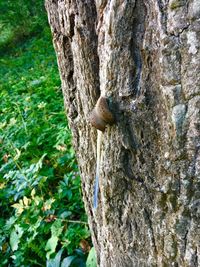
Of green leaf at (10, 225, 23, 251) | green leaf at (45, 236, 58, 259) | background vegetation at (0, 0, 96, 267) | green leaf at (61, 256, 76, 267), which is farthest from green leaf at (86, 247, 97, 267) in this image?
green leaf at (10, 225, 23, 251)

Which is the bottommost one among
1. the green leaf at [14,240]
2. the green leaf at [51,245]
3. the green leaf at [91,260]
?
the green leaf at [14,240]

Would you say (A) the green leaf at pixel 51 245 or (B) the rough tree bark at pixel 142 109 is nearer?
(B) the rough tree bark at pixel 142 109

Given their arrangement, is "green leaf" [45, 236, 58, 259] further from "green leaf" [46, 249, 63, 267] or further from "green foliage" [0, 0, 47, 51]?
"green foliage" [0, 0, 47, 51]

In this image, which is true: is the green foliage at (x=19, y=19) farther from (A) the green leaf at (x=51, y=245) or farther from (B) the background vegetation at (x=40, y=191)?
(A) the green leaf at (x=51, y=245)

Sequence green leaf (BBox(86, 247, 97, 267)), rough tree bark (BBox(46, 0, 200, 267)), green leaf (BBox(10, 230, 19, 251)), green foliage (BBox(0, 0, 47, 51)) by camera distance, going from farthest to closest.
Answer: green foliage (BBox(0, 0, 47, 51)) < green leaf (BBox(10, 230, 19, 251)) < green leaf (BBox(86, 247, 97, 267)) < rough tree bark (BBox(46, 0, 200, 267))

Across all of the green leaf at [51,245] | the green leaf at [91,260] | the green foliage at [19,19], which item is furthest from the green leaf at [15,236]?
the green foliage at [19,19]

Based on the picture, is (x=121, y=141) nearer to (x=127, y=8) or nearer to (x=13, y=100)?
(x=127, y=8)

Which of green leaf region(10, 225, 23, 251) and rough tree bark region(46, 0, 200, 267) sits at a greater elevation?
rough tree bark region(46, 0, 200, 267)

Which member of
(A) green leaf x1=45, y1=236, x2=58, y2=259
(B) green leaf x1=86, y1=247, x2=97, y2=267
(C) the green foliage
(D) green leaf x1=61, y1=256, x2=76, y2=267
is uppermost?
(C) the green foliage
